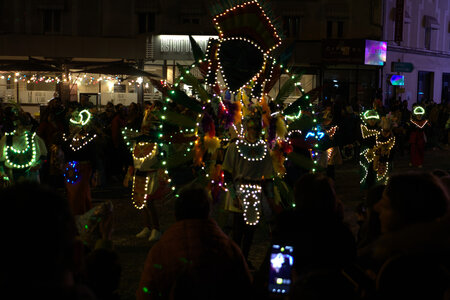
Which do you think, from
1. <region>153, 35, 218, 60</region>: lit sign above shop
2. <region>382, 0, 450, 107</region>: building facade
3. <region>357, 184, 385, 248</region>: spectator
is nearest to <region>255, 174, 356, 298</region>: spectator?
<region>357, 184, 385, 248</region>: spectator

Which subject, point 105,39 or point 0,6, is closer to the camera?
point 105,39

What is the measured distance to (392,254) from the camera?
2.94m

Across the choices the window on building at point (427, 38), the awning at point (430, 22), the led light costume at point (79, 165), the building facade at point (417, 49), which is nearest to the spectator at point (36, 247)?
the led light costume at point (79, 165)

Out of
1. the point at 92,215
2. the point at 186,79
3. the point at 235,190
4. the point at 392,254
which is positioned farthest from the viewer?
the point at 186,79

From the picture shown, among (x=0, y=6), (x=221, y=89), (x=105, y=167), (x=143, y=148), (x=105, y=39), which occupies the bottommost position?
(x=105, y=167)

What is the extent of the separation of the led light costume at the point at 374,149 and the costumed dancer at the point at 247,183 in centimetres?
508

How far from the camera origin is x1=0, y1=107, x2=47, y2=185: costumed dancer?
347 inches

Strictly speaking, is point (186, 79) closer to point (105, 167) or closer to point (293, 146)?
point (293, 146)

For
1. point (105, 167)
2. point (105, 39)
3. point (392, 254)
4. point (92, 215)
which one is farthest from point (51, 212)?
point (105, 39)

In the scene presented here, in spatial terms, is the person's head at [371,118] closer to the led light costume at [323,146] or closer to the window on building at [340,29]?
the led light costume at [323,146]

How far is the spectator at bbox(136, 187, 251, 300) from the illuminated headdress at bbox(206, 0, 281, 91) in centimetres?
404

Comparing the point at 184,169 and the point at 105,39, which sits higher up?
the point at 105,39

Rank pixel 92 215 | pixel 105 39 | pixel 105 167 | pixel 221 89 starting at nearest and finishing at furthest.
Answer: pixel 92 215, pixel 221 89, pixel 105 167, pixel 105 39

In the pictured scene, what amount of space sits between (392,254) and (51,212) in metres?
1.66
